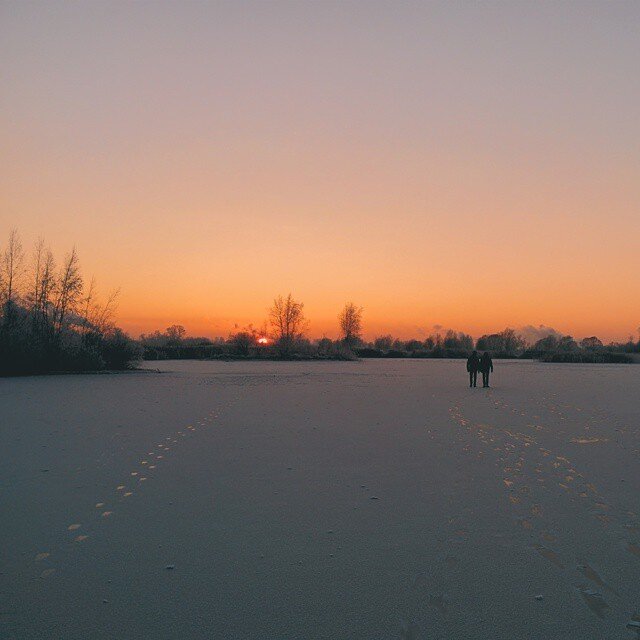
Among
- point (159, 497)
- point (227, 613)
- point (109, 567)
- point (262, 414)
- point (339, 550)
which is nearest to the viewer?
point (227, 613)

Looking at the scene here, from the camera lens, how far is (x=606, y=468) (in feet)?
26.2

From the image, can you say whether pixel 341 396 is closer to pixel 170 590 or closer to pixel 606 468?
pixel 606 468

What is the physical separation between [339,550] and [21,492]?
413 cm

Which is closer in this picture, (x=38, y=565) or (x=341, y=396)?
(x=38, y=565)

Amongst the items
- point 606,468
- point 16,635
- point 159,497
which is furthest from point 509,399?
point 16,635

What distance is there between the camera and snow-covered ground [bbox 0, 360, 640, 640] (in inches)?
140

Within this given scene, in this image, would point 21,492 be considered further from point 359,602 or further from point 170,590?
point 359,602

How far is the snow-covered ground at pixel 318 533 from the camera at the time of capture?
354 centimetres

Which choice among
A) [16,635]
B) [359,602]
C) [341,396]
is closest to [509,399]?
[341,396]

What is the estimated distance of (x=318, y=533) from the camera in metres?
5.17

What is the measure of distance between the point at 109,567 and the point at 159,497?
2.04 metres

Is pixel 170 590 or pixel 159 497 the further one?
pixel 159 497

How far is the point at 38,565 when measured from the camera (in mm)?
4340

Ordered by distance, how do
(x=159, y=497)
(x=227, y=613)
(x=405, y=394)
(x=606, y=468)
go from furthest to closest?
(x=405, y=394) → (x=606, y=468) → (x=159, y=497) → (x=227, y=613)
